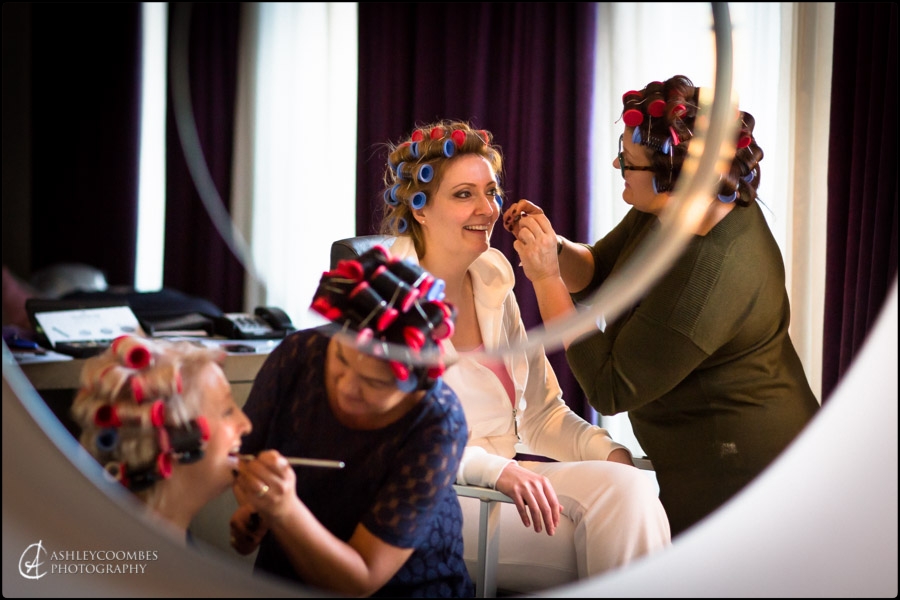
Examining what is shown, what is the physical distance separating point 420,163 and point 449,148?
29 mm

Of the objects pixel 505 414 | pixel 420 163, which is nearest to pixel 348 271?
pixel 420 163

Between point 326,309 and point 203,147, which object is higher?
point 203,147

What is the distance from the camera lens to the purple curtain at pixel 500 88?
623 mm

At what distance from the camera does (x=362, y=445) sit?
26.4 inches

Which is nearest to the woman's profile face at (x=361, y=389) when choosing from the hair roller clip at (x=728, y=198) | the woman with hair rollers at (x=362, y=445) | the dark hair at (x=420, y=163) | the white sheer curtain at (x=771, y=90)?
the woman with hair rollers at (x=362, y=445)

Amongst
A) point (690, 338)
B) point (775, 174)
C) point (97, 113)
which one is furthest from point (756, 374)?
point (97, 113)

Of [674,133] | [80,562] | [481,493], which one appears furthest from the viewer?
[481,493]

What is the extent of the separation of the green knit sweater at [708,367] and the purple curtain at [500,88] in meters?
0.11

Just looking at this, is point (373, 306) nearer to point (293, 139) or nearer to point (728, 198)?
point (293, 139)

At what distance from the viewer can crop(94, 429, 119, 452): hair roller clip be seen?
57 cm

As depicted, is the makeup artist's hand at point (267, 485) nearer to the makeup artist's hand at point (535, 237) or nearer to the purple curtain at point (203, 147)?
the purple curtain at point (203, 147)

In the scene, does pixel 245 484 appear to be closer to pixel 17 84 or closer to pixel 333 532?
pixel 333 532

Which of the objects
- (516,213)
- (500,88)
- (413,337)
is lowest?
(413,337)

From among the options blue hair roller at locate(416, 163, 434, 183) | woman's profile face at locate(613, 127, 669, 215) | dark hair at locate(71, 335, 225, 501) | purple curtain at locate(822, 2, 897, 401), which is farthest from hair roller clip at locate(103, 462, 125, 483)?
purple curtain at locate(822, 2, 897, 401)
